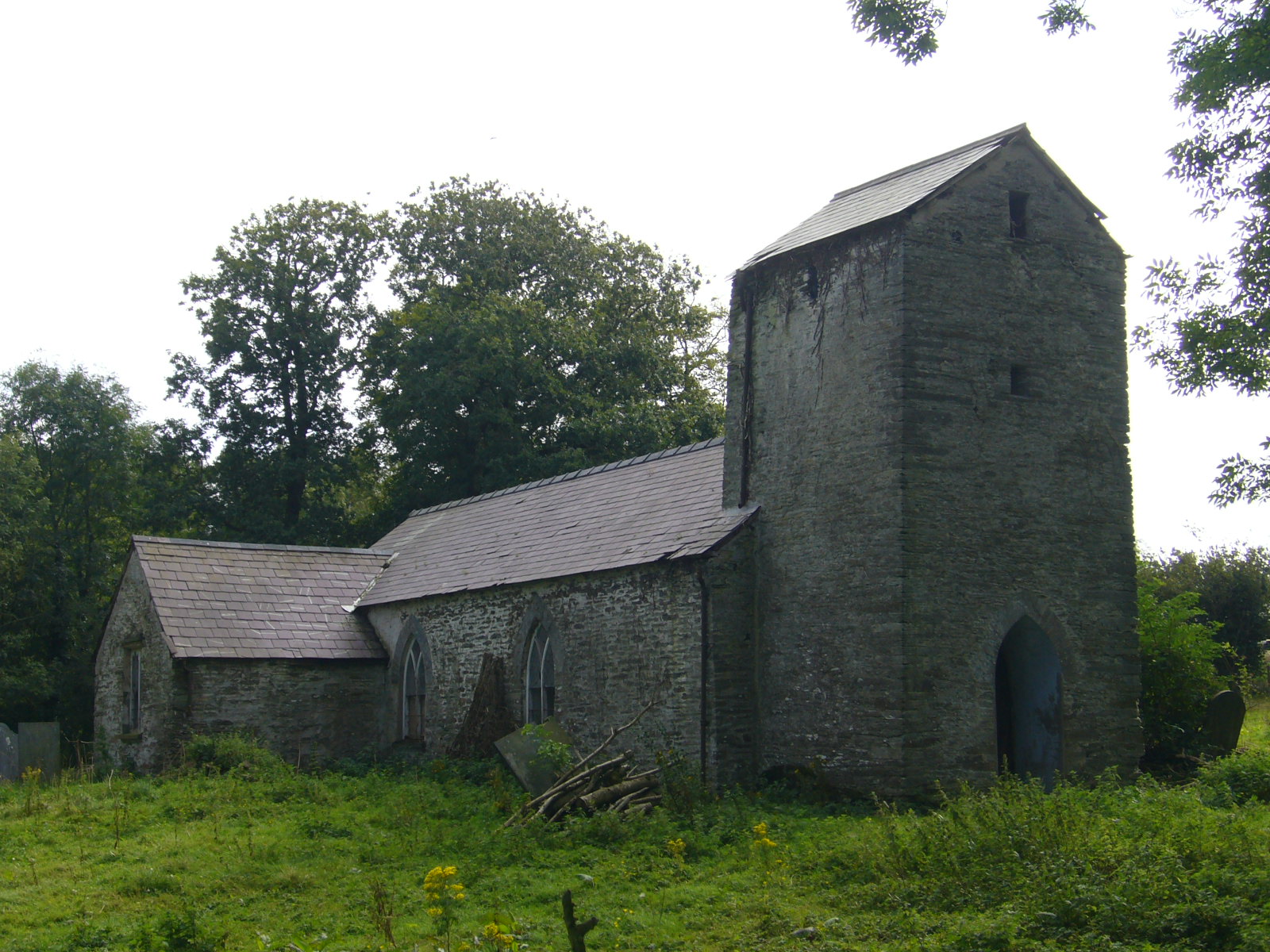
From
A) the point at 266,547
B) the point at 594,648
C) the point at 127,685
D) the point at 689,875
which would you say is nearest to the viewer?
the point at 689,875

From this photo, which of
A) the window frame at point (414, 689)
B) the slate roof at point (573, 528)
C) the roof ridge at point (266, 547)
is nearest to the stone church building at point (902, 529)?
the slate roof at point (573, 528)

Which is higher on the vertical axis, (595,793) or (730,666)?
(730,666)

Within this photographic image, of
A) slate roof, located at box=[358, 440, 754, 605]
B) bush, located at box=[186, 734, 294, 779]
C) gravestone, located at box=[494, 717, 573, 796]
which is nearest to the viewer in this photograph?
gravestone, located at box=[494, 717, 573, 796]

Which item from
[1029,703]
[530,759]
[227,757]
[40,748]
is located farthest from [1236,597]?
[40,748]

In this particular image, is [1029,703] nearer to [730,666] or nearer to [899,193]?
[730,666]

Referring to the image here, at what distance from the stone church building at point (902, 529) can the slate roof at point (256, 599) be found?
605 cm

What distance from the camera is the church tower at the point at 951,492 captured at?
15.3 meters

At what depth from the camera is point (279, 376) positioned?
38156 mm

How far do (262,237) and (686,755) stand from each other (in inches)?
1084

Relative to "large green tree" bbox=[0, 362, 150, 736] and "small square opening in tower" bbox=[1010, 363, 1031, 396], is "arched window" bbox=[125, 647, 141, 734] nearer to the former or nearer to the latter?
"large green tree" bbox=[0, 362, 150, 736]

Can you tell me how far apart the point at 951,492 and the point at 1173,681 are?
5.66m

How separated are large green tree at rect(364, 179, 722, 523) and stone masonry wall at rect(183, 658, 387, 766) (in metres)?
11.9

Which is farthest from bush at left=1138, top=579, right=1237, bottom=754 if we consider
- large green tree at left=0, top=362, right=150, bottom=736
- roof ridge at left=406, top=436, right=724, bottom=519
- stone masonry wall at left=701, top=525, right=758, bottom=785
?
large green tree at left=0, top=362, right=150, bottom=736

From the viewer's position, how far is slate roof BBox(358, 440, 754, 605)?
18.4 meters
